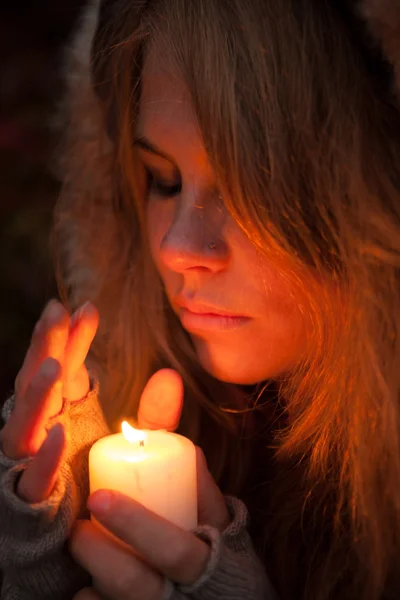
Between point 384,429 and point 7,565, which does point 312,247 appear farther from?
point 7,565

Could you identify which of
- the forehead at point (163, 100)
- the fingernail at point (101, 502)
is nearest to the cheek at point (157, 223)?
the forehead at point (163, 100)

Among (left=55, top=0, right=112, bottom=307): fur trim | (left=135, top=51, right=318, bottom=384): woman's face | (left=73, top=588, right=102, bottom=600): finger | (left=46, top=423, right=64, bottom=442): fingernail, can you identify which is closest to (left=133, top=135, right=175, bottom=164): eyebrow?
(left=135, top=51, right=318, bottom=384): woman's face

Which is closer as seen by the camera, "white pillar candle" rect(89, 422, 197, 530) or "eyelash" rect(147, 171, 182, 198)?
"white pillar candle" rect(89, 422, 197, 530)

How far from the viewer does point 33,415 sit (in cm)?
80

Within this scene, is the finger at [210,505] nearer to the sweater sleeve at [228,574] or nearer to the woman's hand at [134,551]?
the sweater sleeve at [228,574]

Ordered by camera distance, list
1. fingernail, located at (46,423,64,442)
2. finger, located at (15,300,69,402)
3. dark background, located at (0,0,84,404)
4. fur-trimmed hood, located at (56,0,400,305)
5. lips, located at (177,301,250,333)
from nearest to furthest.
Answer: fingernail, located at (46,423,64,442) → finger, located at (15,300,69,402) → lips, located at (177,301,250,333) → fur-trimmed hood, located at (56,0,400,305) → dark background, located at (0,0,84,404)

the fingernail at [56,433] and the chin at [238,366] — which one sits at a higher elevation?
the chin at [238,366]

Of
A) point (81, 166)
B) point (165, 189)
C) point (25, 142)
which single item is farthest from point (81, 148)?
point (25, 142)

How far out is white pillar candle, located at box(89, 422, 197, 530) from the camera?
785mm

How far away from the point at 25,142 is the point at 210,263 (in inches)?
26.7

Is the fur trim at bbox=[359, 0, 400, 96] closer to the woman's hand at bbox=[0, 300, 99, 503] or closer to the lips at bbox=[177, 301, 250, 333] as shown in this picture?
the lips at bbox=[177, 301, 250, 333]

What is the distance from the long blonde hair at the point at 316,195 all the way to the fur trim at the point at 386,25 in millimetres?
34

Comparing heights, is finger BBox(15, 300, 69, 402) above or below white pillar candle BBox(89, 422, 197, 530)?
above

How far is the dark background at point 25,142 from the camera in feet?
4.60
